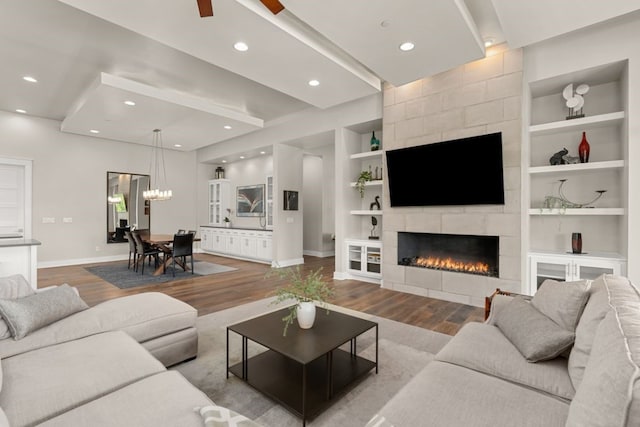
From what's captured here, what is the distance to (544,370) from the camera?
1.56 meters

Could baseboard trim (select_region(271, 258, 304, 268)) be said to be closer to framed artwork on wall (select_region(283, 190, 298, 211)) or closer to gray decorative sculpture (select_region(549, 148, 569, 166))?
framed artwork on wall (select_region(283, 190, 298, 211))

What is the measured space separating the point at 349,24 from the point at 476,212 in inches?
111

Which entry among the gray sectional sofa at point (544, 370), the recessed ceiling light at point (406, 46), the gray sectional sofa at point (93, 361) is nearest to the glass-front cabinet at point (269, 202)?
the recessed ceiling light at point (406, 46)

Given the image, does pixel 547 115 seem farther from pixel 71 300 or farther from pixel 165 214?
pixel 165 214

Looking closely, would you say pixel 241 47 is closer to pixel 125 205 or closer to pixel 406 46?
pixel 406 46

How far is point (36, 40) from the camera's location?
379 centimetres

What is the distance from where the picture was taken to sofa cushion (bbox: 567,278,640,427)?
0.75m

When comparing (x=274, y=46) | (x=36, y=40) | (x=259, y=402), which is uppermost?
(x=36, y=40)

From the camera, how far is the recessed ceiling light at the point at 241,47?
3242 mm

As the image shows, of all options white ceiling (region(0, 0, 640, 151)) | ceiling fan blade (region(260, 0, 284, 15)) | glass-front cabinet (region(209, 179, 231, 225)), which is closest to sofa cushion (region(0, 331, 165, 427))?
ceiling fan blade (region(260, 0, 284, 15))

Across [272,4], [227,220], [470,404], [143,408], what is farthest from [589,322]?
[227,220]

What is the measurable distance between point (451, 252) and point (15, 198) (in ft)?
28.5

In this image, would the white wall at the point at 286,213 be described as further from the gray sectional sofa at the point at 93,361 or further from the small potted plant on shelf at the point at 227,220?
the gray sectional sofa at the point at 93,361

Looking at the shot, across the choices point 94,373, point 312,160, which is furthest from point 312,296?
point 312,160
